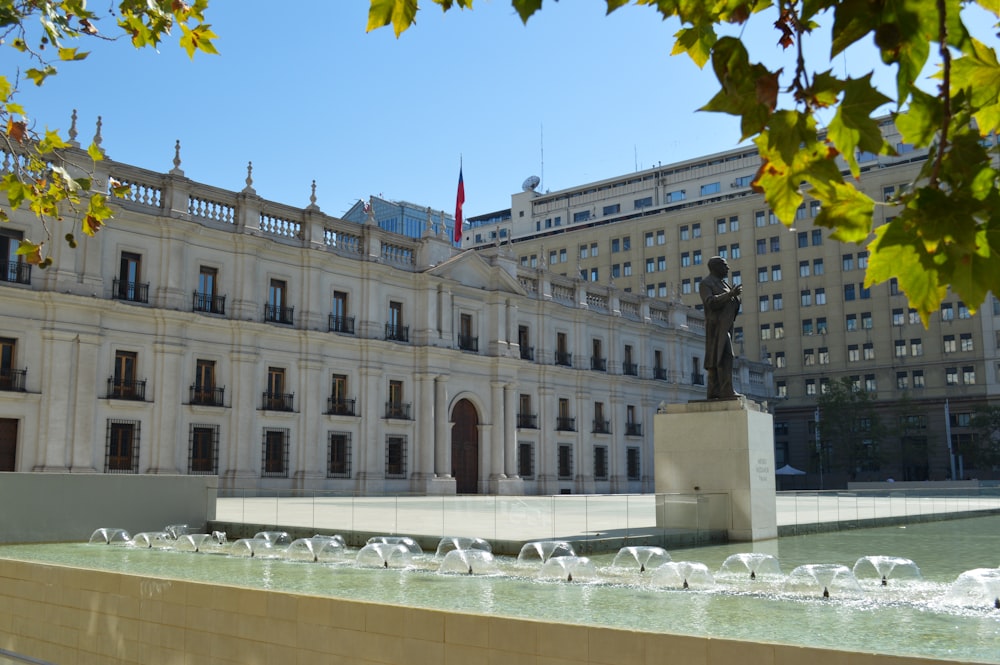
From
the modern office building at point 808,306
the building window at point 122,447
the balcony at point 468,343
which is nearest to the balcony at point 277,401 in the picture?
the building window at point 122,447

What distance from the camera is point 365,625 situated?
6473 mm

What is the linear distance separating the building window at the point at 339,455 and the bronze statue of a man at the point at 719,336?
24.5 metres

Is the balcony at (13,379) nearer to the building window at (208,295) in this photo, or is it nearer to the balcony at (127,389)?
the balcony at (127,389)

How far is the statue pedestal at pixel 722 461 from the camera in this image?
16.8m

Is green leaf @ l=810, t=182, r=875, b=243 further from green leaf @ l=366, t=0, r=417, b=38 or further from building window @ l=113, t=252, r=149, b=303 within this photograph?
building window @ l=113, t=252, r=149, b=303

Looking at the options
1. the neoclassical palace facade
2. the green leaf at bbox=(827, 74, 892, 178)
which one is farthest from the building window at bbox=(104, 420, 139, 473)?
the green leaf at bbox=(827, 74, 892, 178)

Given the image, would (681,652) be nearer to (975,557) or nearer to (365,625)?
(365,625)

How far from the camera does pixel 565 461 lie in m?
50.9

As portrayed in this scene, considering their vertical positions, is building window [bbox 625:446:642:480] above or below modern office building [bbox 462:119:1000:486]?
below

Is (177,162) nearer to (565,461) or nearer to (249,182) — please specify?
(249,182)

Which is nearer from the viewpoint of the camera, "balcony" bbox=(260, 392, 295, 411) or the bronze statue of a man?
the bronze statue of a man

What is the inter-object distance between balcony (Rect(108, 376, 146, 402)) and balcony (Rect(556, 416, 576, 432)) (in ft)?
75.5

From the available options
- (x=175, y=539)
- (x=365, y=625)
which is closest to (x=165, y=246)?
(x=175, y=539)

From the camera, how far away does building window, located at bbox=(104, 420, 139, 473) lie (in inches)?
1300
